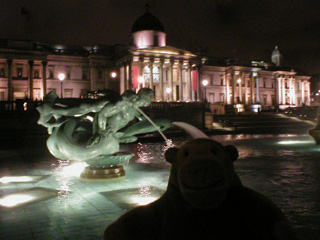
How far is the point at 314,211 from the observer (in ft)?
18.6

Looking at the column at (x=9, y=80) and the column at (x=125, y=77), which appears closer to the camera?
the column at (x=9, y=80)

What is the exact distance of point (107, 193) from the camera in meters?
7.16

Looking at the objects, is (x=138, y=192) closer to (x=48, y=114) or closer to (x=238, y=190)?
(x=48, y=114)

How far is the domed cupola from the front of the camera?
Answer: 194ft

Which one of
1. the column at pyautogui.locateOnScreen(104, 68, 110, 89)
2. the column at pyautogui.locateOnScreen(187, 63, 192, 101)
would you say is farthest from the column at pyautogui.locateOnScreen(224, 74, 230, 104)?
the column at pyautogui.locateOnScreen(104, 68, 110, 89)

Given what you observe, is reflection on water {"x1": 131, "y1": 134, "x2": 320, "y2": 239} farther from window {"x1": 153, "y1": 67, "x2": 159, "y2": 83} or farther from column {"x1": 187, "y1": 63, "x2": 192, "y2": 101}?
window {"x1": 153, "y1": 67, "x2": 159, "y2": 83}

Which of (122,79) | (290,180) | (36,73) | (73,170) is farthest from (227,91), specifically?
(290,180)

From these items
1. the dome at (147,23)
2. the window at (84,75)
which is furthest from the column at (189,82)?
the window at (84,75)

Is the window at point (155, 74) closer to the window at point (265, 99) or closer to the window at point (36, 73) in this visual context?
the window at point (36, 73)

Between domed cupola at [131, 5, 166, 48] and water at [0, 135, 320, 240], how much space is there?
49097 millimetres

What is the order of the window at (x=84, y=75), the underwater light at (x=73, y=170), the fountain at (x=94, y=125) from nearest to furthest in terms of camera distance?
1. the fountain at (x=94, y=125)
2. the underwater light at (x=73, y=170)
3. the window at (x=84, y=75)

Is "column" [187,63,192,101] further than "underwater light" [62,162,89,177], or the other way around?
"column" [187,63,192,101]

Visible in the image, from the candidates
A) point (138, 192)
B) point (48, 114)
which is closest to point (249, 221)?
point (138, 192)

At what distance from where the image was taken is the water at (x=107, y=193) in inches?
194
